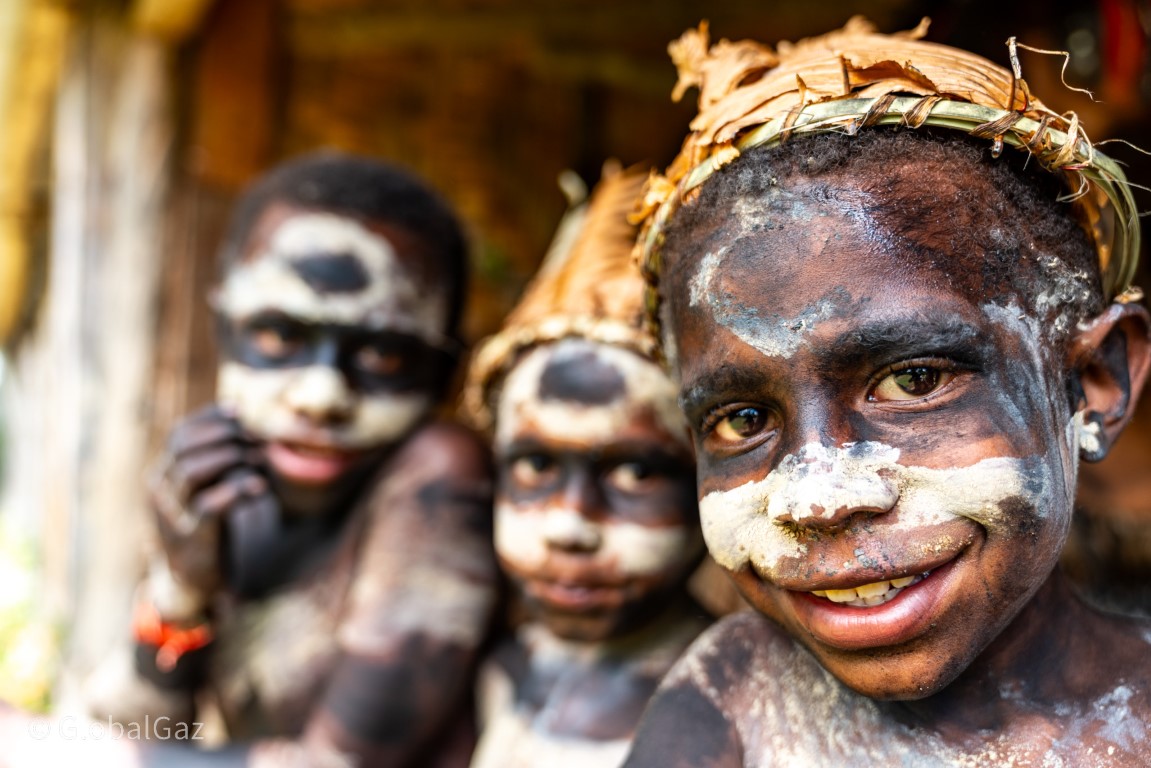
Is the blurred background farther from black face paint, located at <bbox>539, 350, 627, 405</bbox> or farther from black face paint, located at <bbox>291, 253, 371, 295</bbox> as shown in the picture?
black face paint, located at <bbox>539, 350, 627, 405</bbox>

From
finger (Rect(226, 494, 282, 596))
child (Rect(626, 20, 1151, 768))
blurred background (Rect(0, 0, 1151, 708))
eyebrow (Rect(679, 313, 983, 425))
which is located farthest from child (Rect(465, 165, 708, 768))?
blurred background (Rect(0, 0, 1151, 708))

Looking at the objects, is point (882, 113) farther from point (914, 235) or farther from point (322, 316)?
point (322, 316)

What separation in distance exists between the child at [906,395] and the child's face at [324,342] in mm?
1057

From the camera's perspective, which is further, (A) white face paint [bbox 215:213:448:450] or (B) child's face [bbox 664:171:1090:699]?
(A) white face paint [bbox 215:213:448:450]

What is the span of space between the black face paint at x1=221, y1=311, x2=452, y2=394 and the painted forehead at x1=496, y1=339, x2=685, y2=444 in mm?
492

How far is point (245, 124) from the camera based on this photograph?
3.38 m

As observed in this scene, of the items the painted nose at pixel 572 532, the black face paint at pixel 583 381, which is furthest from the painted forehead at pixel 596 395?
the painted nose at pixel 572 532

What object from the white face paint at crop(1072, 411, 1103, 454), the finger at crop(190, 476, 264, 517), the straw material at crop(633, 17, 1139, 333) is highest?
the straw material at crop(633, 17, 1139, 333)

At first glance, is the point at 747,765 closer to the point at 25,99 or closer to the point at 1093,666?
the point at 1093,666

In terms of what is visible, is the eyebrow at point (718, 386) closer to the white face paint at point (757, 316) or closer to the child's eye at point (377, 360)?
the white face paint at point (757, 316)

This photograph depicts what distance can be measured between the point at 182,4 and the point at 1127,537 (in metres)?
3.41

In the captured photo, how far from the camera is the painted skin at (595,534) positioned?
195cm

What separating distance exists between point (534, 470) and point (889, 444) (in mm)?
919

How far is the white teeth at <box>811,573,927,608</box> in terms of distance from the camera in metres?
1.27
